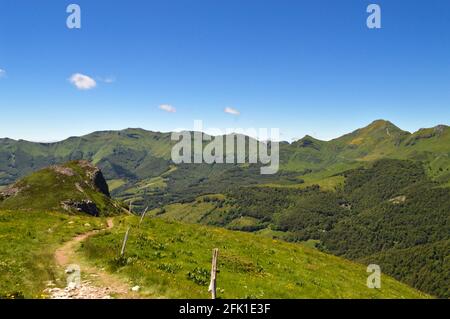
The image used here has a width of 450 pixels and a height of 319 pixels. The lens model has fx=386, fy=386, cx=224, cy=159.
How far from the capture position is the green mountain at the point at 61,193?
433ft

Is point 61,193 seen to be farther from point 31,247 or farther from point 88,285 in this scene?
point 88,285

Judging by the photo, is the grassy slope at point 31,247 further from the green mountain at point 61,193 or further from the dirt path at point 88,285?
the green mountain at point 61,193

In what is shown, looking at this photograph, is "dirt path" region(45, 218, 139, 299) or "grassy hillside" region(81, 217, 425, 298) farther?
"grassy hillside" region(81, 217, 425, 298)

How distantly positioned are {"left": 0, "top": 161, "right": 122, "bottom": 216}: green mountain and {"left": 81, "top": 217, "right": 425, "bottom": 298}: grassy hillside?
95243 mm

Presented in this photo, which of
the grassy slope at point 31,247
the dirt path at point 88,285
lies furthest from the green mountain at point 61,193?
the dirt path at point 88,285

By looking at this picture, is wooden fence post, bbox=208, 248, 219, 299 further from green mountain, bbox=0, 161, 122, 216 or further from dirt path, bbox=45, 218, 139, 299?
green mountain, bbox=0, 161, 122, 216

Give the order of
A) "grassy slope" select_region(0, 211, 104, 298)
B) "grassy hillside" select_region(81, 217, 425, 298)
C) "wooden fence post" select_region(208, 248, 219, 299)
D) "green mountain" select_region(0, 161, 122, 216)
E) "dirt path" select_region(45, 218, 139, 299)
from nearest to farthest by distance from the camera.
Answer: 1. "wooden fence post" select_region(208, 248, 219, 299)
2. "dirt path" select_region(45, 218, 139, 299)
3. "grassy slope" select_region(0, 211, 104, 298)
4. "grassy hillside" select_region(81, 217, 425, 298)
5. "green mountain" select_region(0, 161, 122, 216)

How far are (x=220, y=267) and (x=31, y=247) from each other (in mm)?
14886

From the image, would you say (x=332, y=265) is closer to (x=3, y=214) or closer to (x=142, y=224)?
(x=142, y=224)

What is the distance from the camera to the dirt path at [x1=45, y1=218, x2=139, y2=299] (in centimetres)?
2091

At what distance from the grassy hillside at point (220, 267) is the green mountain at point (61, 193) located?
95243 mm

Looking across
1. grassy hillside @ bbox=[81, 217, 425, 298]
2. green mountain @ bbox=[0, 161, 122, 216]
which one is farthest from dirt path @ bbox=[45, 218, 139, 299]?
green mountain @ bbox=[0, 161, 122, 216]
